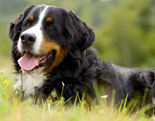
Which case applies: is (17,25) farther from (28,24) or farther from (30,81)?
(30,81)

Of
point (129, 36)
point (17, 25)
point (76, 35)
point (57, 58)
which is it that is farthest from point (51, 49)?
point (129, 36)

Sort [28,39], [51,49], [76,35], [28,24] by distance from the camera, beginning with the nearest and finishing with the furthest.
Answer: [28,39]
[51,49]
[28,24]
[76,35]

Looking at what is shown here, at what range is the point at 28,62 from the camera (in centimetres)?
502

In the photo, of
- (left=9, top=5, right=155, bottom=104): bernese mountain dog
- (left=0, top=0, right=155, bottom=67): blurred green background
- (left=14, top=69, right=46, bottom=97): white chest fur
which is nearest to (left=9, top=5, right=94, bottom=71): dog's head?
(left=9, top=5, right=155, bottom=104): bernese mountain dog

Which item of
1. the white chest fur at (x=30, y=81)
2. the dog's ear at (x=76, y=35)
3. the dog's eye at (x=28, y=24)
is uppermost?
the dog's eye at (x=28, y=24)

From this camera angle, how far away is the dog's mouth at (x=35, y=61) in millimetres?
4965

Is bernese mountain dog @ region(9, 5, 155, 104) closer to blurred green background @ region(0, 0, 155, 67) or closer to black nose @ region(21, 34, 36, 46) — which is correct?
black nose @ region(21, 34, 36, 46)

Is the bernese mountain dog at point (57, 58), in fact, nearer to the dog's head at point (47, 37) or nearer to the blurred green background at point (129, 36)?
the dog's head at point (47, 37)

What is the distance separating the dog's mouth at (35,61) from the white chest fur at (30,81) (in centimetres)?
11

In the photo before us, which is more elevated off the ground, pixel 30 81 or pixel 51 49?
pixel 51 49

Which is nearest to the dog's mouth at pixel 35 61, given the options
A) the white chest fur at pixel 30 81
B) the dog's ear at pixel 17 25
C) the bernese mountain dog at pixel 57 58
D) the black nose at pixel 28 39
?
the bernese mountain dog at pixel 57 58

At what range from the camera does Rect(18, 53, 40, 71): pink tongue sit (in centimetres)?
496

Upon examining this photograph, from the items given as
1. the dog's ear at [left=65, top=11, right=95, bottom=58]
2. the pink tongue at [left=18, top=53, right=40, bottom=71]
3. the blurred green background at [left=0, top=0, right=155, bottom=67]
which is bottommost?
the blurred green background at [left=0, top=0, right=155, bottom=67]

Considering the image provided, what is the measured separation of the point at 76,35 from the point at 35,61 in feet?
2.61
